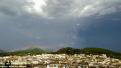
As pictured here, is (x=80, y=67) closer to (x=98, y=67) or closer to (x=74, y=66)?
(x=74, y=66)

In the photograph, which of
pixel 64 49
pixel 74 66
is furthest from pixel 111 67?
pixel 64 49

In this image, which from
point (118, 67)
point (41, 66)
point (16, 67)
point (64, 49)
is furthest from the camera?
point (64, 49)

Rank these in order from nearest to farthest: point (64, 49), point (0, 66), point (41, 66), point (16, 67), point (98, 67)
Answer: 1. point (0, 66)
2. point (16, 67)
3. point (41, 66)
4. point (98, 67)
5. point (64, 49)

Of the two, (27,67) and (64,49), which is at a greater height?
(64,49)

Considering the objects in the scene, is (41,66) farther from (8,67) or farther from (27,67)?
(8,67)

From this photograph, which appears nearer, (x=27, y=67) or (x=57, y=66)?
(x=57, y=66)

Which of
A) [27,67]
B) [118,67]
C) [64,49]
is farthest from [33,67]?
[64,49]

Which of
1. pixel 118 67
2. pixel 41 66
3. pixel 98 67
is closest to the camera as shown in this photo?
pixel 41 66

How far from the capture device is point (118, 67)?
83.9 m

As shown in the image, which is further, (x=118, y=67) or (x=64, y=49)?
(x=64, y=49)

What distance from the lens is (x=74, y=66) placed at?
70.7 meters

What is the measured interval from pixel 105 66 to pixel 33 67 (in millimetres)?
16424

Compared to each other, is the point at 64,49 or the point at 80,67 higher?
the point at 64,49

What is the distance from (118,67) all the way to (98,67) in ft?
22.6
